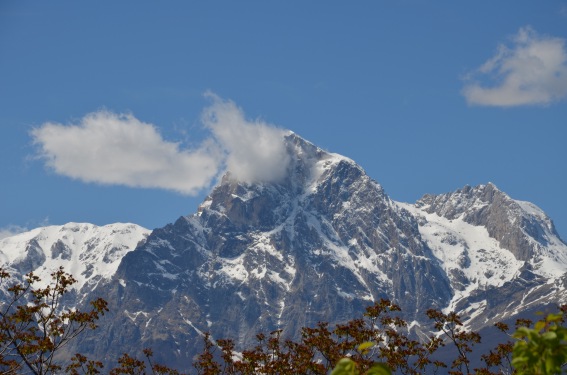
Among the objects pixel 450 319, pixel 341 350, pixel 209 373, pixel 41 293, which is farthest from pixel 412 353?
pixel 41 293

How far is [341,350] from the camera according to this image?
5266 centimetres

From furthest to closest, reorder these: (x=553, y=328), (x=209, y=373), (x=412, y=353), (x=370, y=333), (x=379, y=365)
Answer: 1. (x=412, y=353)
2. (x=209, y=373)
3. (x=370, y=333)
4. (x=553, y=328)
5. (x=379, y=365)

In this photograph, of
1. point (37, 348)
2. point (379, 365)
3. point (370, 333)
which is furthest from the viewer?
point (370, 333)

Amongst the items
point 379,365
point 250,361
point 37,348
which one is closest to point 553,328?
point 379,365

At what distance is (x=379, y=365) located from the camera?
36.9ft

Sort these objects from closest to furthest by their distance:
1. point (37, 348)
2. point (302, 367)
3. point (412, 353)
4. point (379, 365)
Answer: point (379, 365) → point (37, 348) → point (302, 367) → point (412, 353)

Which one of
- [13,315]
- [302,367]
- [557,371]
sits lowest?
[557,371]

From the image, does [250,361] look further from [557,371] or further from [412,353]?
[557,371]

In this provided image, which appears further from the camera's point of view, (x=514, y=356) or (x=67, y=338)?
(x=67, y=338)

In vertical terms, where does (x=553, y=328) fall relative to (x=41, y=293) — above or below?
below

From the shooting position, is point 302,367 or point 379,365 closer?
point 379,365

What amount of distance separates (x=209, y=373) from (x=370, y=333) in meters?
11.2

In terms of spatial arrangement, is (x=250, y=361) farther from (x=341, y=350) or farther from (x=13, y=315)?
(x=13, y=315)

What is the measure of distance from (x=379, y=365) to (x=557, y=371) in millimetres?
2517
